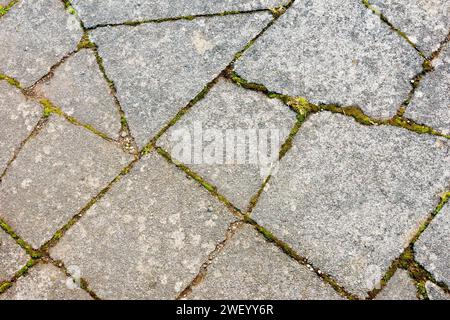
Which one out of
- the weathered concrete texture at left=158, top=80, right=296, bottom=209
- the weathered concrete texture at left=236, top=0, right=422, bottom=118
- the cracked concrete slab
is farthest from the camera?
the weathered concrete texture at left=236, top=0, right=422, bottom=118

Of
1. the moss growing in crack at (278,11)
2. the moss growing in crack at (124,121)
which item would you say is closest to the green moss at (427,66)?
the moss growing in crack at (278,11)

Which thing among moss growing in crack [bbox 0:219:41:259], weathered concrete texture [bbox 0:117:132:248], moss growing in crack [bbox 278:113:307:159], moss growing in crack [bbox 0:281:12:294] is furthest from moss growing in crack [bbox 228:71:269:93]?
moss growing in crack [bbox 0:281:12:294]

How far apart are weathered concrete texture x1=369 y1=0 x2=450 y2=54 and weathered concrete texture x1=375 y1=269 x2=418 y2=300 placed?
1.17 meters

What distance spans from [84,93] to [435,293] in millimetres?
1955

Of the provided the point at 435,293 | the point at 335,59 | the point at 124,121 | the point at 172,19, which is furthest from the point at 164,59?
the point at 435,293

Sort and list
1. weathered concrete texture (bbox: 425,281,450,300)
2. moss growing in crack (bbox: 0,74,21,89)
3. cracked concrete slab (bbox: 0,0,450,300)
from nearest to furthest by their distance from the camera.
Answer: weathered concrete texture (bbox: 425,281,450,300), cracked concrete slab (bbox: 0,0,450,300), moss growing in crack (bbox: 0,74,21,89)

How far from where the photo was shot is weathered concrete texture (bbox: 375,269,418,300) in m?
2.00

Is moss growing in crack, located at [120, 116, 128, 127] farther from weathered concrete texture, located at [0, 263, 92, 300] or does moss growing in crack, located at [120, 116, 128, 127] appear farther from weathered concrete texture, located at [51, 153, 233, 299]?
weathered concrete texture, located at [0, 263, 92, 300]

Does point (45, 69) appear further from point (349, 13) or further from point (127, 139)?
point (349, 13)

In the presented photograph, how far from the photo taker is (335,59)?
2.44m

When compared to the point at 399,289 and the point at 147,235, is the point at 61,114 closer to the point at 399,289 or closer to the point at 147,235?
the point at 147,235

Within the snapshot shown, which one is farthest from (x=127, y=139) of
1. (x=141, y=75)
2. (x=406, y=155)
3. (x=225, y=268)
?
(x=406, y=155)

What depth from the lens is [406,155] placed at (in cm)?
221

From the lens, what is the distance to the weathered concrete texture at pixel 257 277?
2053mm
